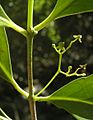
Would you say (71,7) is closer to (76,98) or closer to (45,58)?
(76,98)

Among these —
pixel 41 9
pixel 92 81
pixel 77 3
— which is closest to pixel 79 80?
pixel 92 81

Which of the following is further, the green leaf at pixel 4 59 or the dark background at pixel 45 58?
the dark background at pixel 45 58

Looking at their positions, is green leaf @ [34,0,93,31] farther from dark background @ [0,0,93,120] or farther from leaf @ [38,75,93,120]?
dark background @ [0,0,93,120]

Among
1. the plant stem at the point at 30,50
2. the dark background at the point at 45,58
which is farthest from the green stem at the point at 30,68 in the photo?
the dark background at the point at 45,58

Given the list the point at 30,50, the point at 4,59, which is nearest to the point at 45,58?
the point at 4,59

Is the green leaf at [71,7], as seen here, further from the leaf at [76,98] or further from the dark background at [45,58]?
the dark background at [45,58]
